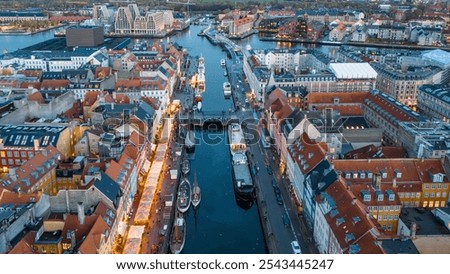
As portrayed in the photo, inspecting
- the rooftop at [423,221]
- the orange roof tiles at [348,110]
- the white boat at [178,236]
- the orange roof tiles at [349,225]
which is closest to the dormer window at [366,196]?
the orange roof tiles at [349,225]

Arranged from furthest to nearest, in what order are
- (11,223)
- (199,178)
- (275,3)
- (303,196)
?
1. (275,3)
2. (199,178)
3. (303,196)
4. (11,223)

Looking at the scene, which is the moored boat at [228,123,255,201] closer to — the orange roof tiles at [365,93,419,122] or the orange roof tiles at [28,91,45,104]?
the orange roof tiles at [365,93,419,122]

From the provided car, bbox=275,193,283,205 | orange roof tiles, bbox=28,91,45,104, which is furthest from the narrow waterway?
orange roof tiles, bbox=28,91,45,104

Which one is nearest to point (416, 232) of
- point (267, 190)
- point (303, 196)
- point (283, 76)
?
point (303, 196)
